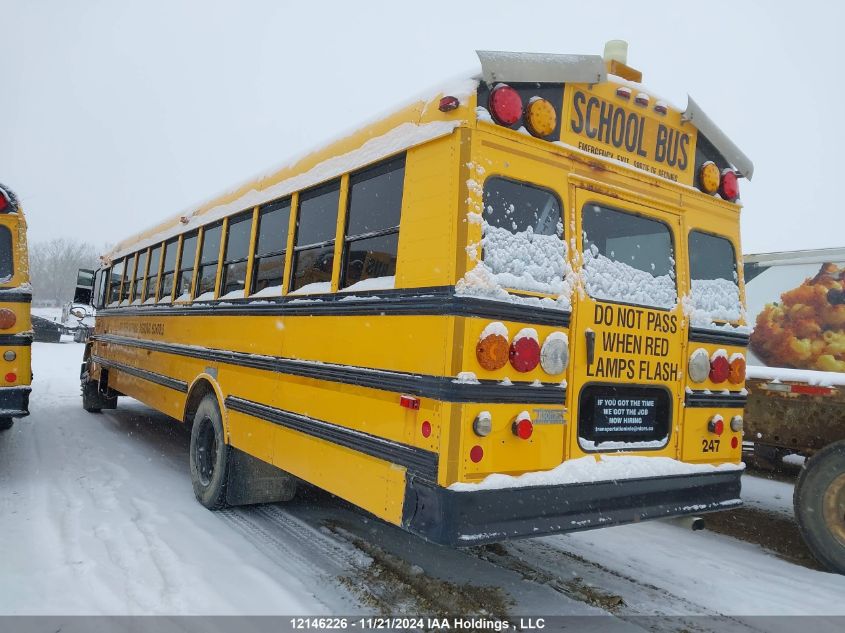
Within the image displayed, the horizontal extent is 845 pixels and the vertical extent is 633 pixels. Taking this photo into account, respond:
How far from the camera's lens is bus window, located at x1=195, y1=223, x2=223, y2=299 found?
5062 millimetres

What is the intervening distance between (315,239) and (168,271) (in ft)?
10.5

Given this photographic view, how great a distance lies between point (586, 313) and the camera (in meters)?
3.01

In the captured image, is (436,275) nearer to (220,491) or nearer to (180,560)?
(180,560)

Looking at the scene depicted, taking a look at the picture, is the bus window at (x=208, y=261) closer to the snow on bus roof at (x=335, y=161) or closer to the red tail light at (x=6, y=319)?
the snow on bus roof at (x=335, y=161)

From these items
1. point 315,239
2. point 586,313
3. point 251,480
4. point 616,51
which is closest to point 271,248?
point 315,239

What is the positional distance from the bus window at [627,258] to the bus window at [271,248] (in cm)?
191

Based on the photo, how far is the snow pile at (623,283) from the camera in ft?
10.1

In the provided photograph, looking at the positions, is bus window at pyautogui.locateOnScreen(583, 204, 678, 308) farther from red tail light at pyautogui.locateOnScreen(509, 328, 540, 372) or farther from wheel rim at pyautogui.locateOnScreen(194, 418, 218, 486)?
wheel rim at pyautogui.locateOnScreen(194, 418, 218, 486)

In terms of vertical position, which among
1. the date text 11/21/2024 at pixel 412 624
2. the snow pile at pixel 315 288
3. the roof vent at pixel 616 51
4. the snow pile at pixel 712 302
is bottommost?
the date text 11/21/2024 at pixel 412 624

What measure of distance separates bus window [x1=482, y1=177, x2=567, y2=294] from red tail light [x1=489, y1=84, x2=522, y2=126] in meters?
0.26

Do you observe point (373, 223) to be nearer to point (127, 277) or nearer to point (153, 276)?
point (153, 276)

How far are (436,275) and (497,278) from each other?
266 millimetres

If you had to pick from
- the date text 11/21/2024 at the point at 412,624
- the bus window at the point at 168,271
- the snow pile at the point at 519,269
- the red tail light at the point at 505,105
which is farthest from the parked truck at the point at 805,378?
the bus window at the point at 168,271

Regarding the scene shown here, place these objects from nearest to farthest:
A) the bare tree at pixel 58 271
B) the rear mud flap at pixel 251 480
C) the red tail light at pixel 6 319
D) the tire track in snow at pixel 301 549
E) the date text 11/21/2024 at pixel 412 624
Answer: the date text 11/21/2024 at pixel 412 624, the tire track in snow at pixel 301 549, the rear mud flap at pixel 251 480, the red tail light at pixel 6 319, the bare tree at pixel 58 271
